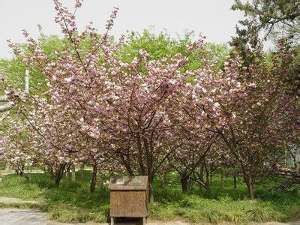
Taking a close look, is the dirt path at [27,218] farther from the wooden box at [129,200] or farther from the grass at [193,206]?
the wooden box at [129,200]

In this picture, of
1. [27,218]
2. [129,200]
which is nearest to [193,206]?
[129,200]

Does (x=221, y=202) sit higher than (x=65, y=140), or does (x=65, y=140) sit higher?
(x=65, y=140)

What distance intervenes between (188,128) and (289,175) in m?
4.89

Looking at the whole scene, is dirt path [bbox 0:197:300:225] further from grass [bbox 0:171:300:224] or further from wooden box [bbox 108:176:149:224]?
wooden box [bbox 108:176:149:224]

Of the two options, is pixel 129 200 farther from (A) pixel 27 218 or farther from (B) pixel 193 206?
(A) pixel 27 218

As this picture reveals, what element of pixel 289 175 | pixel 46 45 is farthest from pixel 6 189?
pixel 46 45

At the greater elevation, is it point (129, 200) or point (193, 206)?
point (129, 200)

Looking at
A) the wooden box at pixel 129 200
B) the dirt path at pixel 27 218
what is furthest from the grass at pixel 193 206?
the wooden box at pixel 129 200

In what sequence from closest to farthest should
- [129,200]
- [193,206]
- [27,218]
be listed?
[129,200] < [27,218] < [193,206]

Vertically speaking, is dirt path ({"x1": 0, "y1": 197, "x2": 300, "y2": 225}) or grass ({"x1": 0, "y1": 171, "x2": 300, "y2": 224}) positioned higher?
grass ({"x1": 0, "y1": 171, "x2": 300, "y2": 224})

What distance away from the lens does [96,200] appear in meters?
11.9

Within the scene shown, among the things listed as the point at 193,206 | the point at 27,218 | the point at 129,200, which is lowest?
the point at 27,218

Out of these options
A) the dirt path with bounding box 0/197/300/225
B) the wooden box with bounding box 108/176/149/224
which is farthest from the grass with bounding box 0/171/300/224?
the wooden box with bounding box 108/176/149/224

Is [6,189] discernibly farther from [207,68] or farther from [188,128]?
[207,68]
